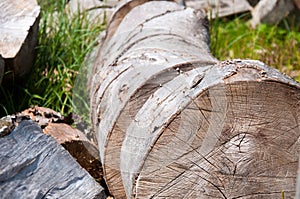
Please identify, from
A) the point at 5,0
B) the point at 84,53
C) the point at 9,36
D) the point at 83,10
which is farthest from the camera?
the point at 83,10

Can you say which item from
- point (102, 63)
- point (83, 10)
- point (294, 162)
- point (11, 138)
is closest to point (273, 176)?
point (294, 162)

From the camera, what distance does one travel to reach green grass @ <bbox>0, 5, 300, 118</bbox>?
3633mm

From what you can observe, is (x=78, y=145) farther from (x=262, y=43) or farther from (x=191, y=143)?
(x=262, y=43)

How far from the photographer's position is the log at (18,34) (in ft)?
10.5

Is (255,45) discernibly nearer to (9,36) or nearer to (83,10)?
(83,10)

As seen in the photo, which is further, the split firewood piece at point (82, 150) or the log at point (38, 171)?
the split firewood piece at point (82, 150)

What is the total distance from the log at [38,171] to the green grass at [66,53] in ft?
3.55

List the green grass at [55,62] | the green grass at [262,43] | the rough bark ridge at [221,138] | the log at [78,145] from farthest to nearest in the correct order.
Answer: the green grass at [262,43], the green grass at [55,62], the log at [78,145], the rough bark ridge at [221,138]

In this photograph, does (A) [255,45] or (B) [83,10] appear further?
(A) [255,45]

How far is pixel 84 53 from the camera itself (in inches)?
159

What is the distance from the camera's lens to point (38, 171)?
2199 millimetres

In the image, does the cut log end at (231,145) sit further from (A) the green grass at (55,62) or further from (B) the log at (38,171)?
(A) the green grass at (55,62)

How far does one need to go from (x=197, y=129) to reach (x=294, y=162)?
38 centimetres

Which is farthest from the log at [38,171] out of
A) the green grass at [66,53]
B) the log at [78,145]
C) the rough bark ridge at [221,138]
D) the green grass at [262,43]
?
the green grass at [262,43]
